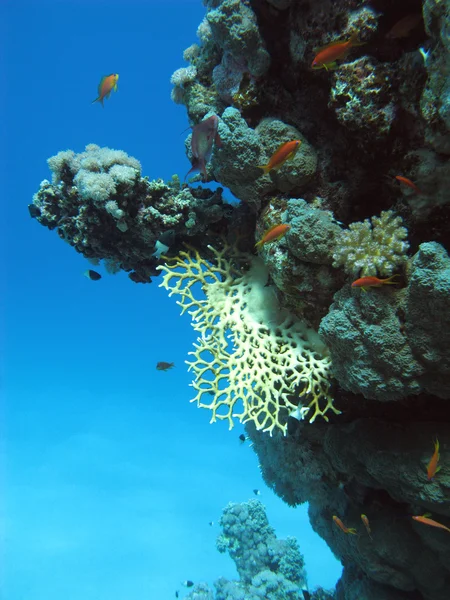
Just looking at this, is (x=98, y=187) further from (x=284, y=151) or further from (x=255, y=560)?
(x=255, y=560)

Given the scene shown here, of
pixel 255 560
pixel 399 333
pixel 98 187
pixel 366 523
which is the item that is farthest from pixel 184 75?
pixel 255 560

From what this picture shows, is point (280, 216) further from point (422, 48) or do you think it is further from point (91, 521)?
point (91, 521)

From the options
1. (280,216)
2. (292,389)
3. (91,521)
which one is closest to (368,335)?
(292,389)

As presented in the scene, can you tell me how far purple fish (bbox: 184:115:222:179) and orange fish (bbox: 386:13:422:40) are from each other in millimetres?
1636

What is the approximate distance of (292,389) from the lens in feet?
13.2

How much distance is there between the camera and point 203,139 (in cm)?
335

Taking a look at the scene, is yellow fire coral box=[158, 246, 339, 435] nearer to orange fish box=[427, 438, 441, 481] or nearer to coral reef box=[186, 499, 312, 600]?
orange fish box=[427, 438, 441, 481]

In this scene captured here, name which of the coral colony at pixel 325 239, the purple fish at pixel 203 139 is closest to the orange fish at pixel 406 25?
the coral colony at pixel 325 239

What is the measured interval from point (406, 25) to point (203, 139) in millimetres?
1900

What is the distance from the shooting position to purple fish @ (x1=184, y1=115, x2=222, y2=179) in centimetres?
332

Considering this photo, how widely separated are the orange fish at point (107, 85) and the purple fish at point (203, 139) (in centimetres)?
242

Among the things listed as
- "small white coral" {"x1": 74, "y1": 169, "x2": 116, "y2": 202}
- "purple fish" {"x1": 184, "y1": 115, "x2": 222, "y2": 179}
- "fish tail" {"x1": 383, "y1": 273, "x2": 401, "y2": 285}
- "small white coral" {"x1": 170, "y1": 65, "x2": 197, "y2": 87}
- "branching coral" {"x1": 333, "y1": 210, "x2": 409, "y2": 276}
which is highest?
"small white coral" {"x1": 170, "y1": 65, "x2": 197, "y2": 87}

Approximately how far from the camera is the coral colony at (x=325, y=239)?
303 centimetres

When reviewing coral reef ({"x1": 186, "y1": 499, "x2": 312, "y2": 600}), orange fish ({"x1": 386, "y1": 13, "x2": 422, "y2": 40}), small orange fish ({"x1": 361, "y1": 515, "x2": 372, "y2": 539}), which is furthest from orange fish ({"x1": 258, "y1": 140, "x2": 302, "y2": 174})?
coral reef ({"x1": 186, "y1": 499, "x2": 312, "y2": 600})
